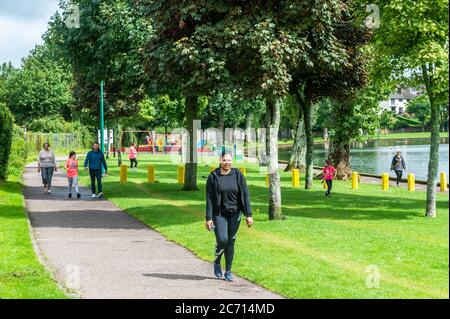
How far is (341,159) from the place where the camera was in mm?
35969

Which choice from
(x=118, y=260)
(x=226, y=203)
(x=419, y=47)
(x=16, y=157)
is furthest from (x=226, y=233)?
(x=16, y=157)

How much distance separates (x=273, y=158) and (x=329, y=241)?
4123mm

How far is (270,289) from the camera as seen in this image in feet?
31.6

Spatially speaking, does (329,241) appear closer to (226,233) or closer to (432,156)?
(226,233)

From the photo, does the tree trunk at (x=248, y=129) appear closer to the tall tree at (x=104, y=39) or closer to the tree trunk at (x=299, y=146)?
the tree trunk at (x=299, y=146)

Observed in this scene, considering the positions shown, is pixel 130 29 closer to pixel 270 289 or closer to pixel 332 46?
pixel 332 46

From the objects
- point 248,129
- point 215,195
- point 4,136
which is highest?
point 248,129

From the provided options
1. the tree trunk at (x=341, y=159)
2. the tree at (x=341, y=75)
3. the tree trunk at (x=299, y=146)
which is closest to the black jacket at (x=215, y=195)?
the tree at (x=341, y=75)

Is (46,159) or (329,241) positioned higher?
(46,159)

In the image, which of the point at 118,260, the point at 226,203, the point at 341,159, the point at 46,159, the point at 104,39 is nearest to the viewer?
the point at 226,203

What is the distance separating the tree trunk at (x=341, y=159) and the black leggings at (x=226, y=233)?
84.0 feet

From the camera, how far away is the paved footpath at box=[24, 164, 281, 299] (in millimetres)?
9516

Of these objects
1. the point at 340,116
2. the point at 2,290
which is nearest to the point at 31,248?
the point at 2,290

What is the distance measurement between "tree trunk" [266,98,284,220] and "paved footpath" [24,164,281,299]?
10.6 ft
